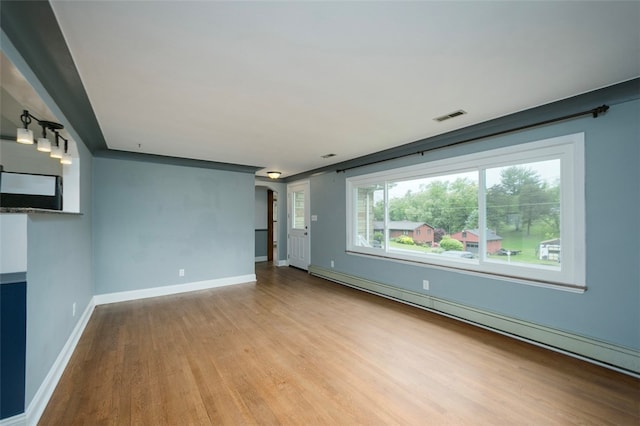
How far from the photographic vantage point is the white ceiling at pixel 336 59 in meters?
1.44

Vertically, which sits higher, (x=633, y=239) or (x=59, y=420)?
(x=633, y=239)

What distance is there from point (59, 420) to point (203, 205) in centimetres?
370

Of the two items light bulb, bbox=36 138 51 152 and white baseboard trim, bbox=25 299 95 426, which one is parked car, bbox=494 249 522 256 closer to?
white baseboard trim, bbox=25 299 95 426

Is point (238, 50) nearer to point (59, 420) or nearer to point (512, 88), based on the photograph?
point (512, 88)

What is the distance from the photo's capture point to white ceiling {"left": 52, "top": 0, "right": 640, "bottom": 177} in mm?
1442

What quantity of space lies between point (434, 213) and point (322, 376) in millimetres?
2695

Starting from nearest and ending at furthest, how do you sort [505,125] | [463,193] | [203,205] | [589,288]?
[589,288], [505,125], [463,193], [203,205]

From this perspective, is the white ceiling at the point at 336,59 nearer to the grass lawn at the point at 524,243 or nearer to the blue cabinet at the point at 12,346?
the grass lawn at the point at 524,243

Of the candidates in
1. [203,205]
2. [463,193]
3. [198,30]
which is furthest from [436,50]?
[203,205]

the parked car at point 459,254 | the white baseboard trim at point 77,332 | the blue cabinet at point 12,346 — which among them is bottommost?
the white baseboard trim at point 77,332

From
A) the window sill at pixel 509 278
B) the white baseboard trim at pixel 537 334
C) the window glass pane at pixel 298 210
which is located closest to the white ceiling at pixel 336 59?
the window sill at pixel 509 278

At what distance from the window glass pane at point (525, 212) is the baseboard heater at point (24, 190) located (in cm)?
464

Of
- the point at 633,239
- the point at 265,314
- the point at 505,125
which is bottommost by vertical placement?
the point at 265,314

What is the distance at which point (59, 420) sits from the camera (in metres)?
1.78
